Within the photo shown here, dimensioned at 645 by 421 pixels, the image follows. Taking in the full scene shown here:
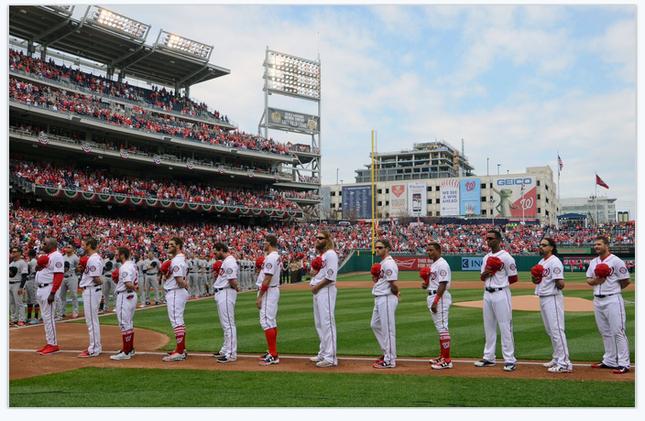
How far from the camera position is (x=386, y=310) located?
8461 millimetres

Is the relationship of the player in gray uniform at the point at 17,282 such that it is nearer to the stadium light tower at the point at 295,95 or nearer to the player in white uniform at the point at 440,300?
the player in white uniform at the point at 440,300

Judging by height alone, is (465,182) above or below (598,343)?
above

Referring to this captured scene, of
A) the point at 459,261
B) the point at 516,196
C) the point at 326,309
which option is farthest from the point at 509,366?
the point at 516,196

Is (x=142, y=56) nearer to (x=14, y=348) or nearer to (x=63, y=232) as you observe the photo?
(x=63, y=232)

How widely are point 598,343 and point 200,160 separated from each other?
38073 mm

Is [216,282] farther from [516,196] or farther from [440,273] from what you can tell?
[516,196]

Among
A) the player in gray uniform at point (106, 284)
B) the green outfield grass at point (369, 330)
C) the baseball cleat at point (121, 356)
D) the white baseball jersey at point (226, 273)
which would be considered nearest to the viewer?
the white baseball jersey at point (226, 273)

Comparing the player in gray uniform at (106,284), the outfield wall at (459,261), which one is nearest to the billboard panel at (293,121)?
the outfield wall at (459,261)

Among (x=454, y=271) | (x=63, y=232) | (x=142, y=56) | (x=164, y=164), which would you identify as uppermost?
(x=142, y=56)

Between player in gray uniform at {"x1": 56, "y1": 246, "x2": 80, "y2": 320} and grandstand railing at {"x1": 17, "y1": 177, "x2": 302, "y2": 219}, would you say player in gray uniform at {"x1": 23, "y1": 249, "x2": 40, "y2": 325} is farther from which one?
grandstand railing at {"x1": 17, "y1": 177, "x2": 302, "y2": 219}

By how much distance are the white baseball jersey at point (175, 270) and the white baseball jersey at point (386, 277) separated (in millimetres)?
3219

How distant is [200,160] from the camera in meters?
44.8

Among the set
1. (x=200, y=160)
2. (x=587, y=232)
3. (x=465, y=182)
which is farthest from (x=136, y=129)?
(x=465, y=182)

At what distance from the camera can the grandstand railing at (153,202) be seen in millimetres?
32781
